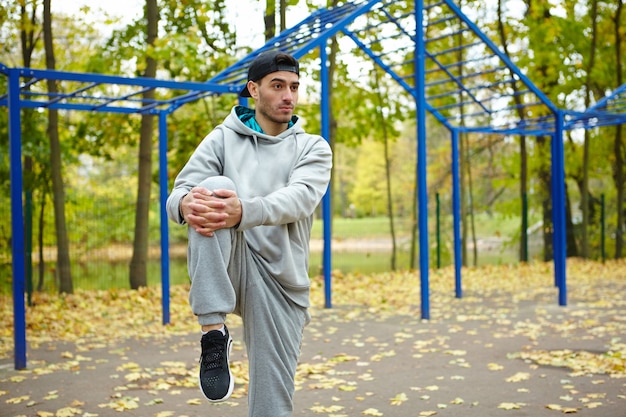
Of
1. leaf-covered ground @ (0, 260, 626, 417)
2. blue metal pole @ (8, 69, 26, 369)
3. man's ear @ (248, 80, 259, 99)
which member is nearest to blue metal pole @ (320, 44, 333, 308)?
leaf-covered ground @ (0, 260, 626, 417)

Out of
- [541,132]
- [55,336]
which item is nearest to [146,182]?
[55,336]

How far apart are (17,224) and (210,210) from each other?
4.30 meters

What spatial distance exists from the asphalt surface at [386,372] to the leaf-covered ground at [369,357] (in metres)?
0.01

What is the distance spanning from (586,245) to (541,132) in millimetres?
6194

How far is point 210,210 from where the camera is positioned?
2.47m

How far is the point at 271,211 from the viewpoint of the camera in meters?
2.62

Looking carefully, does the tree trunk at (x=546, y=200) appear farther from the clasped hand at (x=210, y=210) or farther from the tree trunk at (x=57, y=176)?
the clasped hand at (x=210, y=210)

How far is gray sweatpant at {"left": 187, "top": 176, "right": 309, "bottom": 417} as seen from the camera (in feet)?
8.57

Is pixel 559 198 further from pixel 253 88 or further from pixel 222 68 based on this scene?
pixel 253 88

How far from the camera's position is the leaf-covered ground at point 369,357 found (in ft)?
15.9

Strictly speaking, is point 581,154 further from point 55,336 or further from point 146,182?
point 55,336

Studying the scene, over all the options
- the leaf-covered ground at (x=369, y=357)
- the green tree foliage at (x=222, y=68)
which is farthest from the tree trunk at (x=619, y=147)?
the leaf-covered ground at (x=369, y=357)

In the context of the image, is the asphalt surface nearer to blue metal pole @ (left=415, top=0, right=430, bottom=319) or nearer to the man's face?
blue metal pole @ (left=415, top=0, right=430, bottom=319)

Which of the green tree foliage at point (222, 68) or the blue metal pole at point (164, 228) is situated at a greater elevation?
the green tree foliage at point (222, 68)
